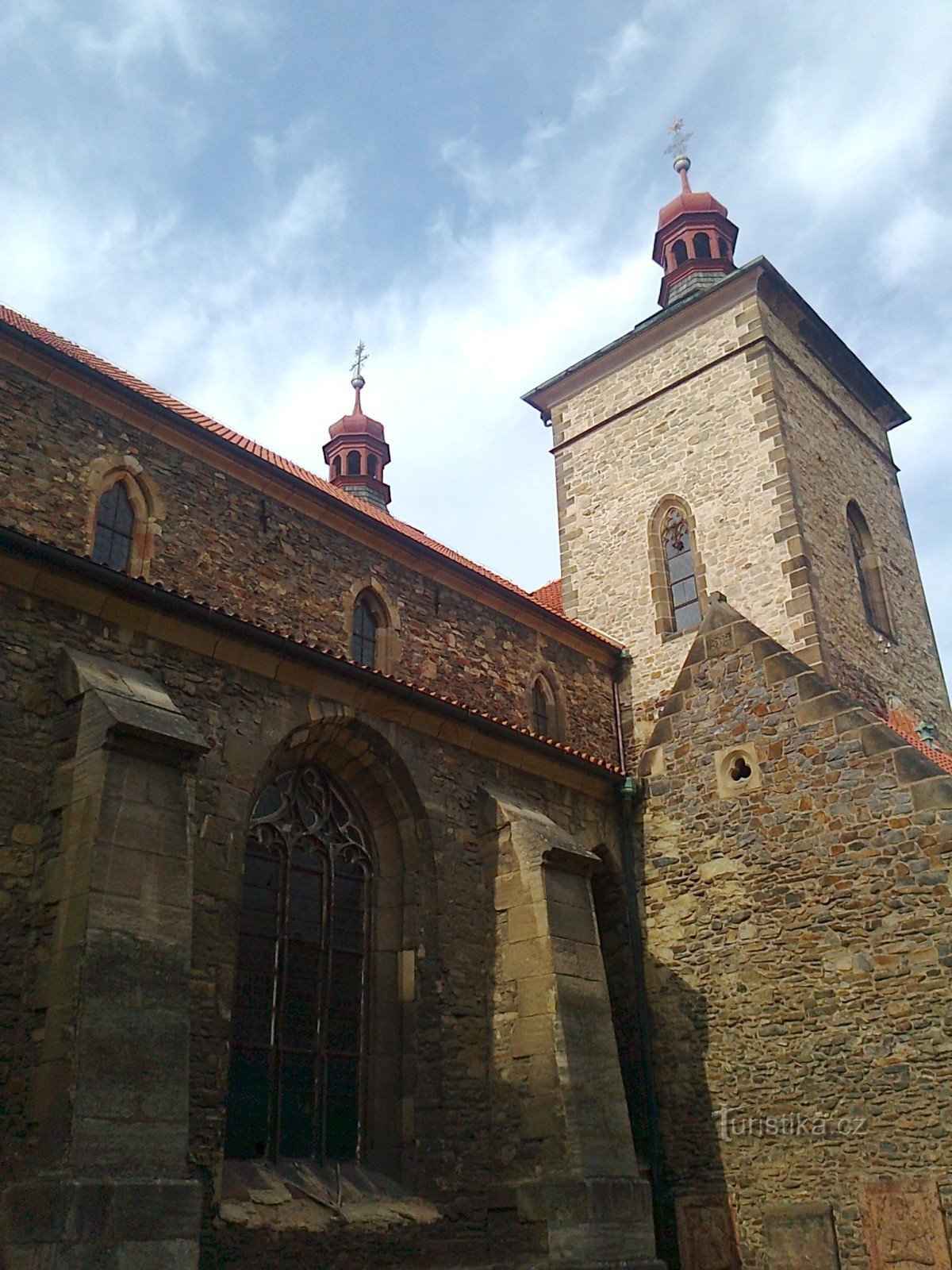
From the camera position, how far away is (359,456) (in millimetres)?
32562

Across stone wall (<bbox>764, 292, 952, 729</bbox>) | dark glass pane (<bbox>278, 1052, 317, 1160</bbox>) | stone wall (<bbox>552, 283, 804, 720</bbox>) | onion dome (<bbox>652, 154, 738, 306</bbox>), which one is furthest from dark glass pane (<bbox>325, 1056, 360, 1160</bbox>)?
onion dome (<bbox>652, 154, 738, 306</bbox>)

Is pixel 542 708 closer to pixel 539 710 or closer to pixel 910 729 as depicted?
pixel 539 710

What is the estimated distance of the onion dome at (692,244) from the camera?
73.0 feet

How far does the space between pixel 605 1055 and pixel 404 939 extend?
7.45 feet

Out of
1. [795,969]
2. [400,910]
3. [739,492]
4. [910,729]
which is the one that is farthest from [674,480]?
[400,910]

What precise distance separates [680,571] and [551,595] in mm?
3576

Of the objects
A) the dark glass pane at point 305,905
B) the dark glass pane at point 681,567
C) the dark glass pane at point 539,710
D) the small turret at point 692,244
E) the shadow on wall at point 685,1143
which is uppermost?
the small turret at point 692,244

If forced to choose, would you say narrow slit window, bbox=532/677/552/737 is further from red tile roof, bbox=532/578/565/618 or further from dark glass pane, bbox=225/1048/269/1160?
dark glass pane, bbox=225/1048/269/1160

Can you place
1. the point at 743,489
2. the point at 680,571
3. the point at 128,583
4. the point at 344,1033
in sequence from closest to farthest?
the point at 128,583 → the point at 344,1033 → the point at 743,489 → the point at 680,571

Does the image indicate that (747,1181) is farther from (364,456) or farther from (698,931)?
(364,456)

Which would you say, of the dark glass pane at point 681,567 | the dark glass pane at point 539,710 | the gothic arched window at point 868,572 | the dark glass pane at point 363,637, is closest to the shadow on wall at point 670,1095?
the dark glass pane at point 539,710

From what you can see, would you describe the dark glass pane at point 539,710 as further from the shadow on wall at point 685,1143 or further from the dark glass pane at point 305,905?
the dark glass pane at point 305,905

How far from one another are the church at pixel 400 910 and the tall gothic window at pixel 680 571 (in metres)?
1.70

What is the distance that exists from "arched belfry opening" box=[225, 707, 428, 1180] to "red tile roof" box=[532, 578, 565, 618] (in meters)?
9.21
